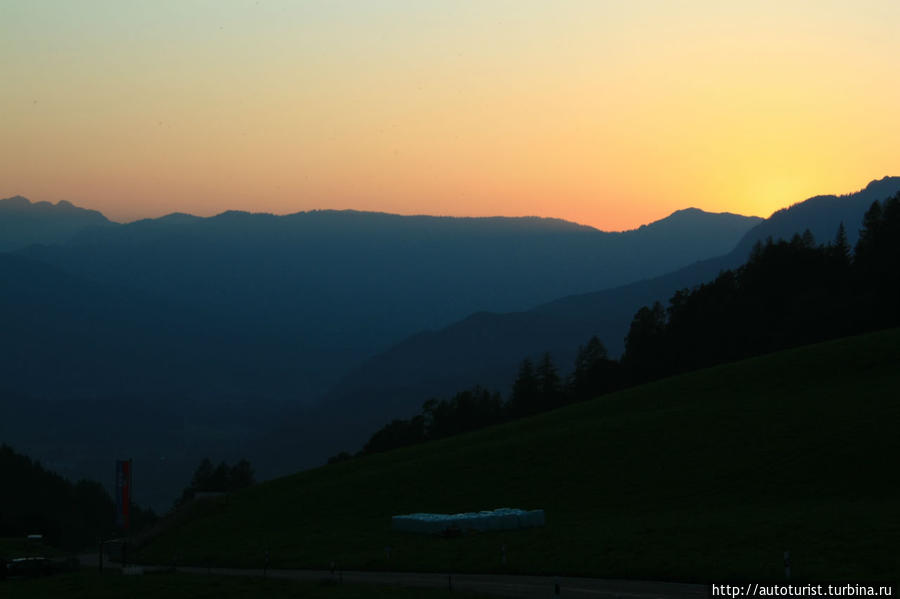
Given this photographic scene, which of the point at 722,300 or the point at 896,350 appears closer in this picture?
the point at 896,350

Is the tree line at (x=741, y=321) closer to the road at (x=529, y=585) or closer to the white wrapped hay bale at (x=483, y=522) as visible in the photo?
the white wrapped hay bale at (x=483, y=522)

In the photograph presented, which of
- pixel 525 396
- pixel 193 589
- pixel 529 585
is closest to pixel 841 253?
pixel 525 396

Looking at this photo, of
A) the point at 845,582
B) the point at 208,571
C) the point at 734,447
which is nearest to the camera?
the point at 845,582

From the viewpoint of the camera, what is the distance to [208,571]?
56.0m

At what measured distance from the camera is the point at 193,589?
134 feet

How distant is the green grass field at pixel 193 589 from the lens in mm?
38594

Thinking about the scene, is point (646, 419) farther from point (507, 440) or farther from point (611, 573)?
point (611, 573)

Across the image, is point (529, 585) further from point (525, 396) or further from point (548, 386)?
point (548, 386)

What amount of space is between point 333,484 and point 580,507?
2876cm

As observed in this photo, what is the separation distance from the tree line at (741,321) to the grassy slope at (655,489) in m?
36.1

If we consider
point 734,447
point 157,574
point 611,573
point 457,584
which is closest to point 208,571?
point 157,574

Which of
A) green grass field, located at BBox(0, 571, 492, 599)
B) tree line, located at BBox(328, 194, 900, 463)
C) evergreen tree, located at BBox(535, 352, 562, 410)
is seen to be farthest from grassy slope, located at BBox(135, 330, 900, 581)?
evergreen tree, located at BBox(535, 352, 562, 410)

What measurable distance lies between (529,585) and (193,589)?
13672mm

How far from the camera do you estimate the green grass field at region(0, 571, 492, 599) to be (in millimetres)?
38594
